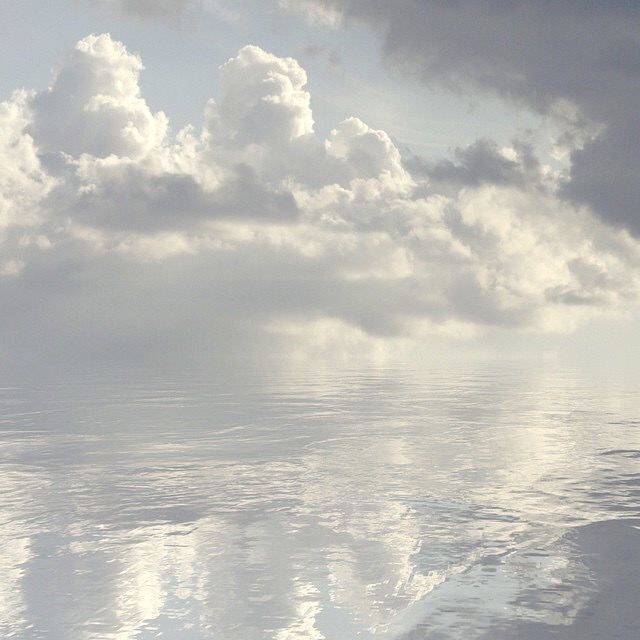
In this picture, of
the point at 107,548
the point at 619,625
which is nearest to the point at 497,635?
the point at 619,625

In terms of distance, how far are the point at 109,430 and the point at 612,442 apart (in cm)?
3613

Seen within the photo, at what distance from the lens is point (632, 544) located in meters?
23.0

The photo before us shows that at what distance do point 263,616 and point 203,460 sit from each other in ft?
82.3

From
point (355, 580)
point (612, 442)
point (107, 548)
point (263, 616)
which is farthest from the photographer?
point (612, 442)

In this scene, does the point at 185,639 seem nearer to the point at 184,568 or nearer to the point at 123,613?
the point at 123,613

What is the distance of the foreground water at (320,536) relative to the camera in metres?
16.8

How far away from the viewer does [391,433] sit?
5431 cm

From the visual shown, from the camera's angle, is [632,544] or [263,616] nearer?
[263,616]

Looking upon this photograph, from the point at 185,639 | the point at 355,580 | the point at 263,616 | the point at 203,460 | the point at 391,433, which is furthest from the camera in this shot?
the point at 391,433

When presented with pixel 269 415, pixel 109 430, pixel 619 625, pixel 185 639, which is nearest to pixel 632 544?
pixel 619 625

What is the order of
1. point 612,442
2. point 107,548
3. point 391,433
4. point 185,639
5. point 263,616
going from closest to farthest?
point 185,639 → point 263,616 → point 107,548 → point 612,442 → point 391,433

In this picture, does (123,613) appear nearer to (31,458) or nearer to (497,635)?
(497,635)

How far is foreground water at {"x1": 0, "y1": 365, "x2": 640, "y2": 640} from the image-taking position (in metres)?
16.8

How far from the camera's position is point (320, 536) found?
2419 centimetres
